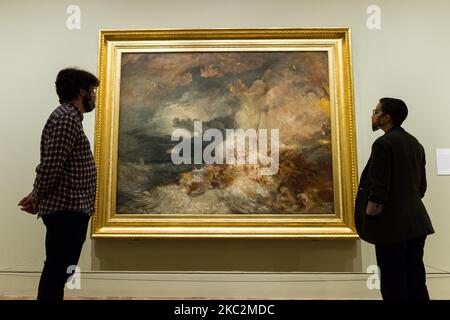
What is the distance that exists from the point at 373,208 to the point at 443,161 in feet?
5.14

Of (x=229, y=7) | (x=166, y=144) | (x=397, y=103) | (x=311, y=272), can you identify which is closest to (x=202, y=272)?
(x=311, y=272)

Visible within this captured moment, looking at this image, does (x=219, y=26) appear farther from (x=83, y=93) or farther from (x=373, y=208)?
(x=373, y=208)

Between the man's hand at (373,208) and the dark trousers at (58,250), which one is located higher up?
the man's hand at (373,208)

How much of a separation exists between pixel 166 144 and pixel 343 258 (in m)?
1.84

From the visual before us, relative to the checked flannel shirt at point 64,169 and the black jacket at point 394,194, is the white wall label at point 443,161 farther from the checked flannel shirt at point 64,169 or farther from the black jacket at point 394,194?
the checked flannel shirt at point 64,169

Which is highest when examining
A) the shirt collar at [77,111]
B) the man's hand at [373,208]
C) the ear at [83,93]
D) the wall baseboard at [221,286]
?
the ear at [83,93]

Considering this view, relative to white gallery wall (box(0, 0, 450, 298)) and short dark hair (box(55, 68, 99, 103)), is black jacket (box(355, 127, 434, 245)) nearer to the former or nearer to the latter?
white gallery wall (box(0, 0, 450, 298))

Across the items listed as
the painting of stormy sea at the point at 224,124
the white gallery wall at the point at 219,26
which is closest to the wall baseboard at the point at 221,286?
the white gallery wall at the point at 219,26

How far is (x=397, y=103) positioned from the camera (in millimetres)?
2545

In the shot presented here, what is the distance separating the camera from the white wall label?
11.3ft

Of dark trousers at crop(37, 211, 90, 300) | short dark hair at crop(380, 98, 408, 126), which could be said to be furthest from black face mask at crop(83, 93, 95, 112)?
short dark hair at crop(380, 98, 408, 126)

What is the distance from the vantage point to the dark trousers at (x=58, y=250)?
2.00 metres

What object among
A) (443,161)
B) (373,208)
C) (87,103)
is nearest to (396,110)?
(373,208)

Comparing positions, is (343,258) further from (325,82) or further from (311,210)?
(325,82)
